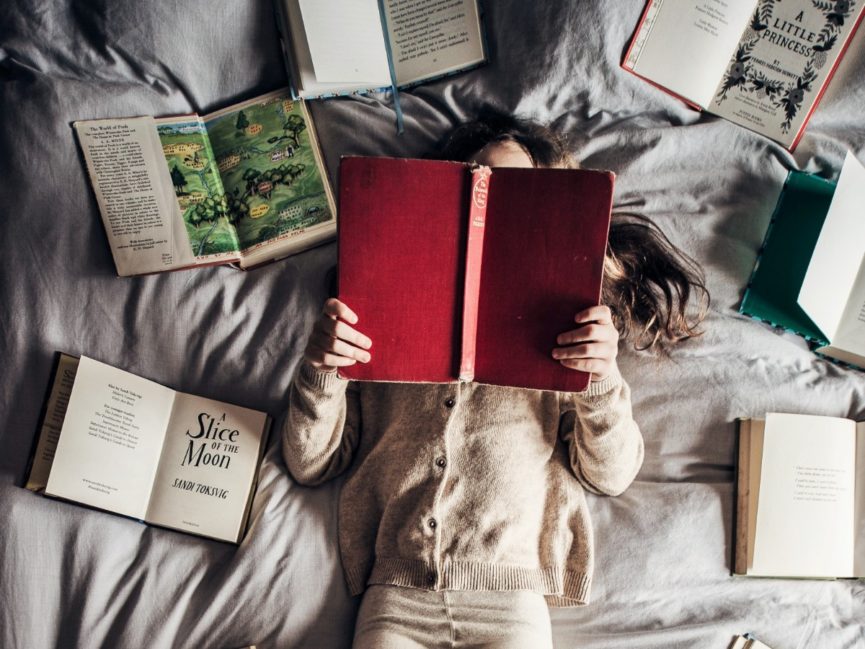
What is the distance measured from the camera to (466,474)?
960 mm

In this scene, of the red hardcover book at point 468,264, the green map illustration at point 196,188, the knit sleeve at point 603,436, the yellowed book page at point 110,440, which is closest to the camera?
the red hardcover book at point 468,264

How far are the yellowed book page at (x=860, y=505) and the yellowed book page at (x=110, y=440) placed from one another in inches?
42.9

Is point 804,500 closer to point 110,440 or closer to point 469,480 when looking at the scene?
point 469,480

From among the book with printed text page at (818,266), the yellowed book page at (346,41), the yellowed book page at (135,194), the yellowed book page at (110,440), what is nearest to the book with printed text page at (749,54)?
the book with printed text page at (818,266)

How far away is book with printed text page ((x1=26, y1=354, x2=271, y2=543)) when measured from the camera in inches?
39.3

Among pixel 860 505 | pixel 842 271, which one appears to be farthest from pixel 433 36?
pixel 860 505

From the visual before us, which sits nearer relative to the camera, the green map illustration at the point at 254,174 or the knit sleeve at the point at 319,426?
the knit sleeve at the point at 319,426

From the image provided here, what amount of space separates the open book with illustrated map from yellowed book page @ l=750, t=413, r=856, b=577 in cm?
79

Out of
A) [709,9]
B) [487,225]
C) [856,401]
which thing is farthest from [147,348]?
[856,401]

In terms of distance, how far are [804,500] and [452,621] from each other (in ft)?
1.90

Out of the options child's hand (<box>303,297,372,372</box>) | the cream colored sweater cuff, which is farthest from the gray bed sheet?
child's hand (<box>303,297,372,372</box>)

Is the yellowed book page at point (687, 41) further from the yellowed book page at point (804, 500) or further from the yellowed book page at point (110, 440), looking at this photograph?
the yellowed book page at point (110, 440)

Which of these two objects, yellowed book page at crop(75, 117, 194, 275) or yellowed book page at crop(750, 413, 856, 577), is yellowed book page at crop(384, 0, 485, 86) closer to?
yellowed book page at crop(75, 117, 194, 275)

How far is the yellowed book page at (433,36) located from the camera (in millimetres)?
1104
